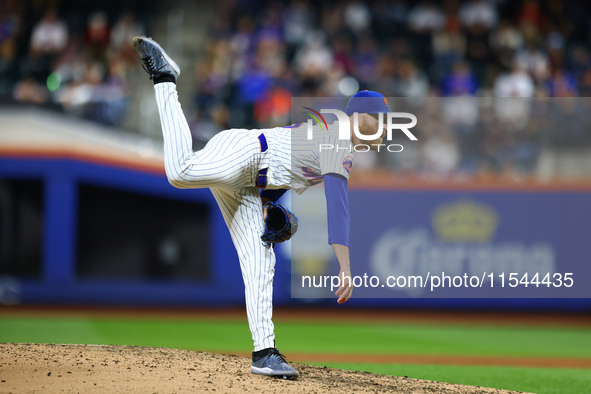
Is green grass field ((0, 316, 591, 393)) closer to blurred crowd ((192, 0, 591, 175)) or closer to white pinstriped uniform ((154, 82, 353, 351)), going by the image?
white pinstriped uniform ((154, 82, 353, 351))

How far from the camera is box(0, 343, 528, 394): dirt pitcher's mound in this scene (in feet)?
11.4

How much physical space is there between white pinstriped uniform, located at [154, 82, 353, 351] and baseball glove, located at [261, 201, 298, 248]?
0.32ft

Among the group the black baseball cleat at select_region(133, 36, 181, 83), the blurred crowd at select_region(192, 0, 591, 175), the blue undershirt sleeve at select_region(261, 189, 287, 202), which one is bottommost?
the blue undershirt sleeve at select_region(261, 189, 287, 202)

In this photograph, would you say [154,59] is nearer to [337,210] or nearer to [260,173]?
[260,173]

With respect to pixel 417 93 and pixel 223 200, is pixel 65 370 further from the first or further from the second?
pixel 417 93

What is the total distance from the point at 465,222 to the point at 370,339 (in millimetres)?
2432

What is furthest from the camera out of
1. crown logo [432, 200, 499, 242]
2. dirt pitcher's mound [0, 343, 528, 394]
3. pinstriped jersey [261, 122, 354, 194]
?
crown logo [432, 200, 499, 242]

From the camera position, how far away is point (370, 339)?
296 inches

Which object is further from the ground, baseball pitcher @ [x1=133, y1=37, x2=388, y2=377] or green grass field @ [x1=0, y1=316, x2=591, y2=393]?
baseball pitcher @ [x1=133, y1=37, x2=388, y2=377]

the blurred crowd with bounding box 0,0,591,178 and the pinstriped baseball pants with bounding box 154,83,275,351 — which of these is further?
the blurred crowd with bounding box 0,0,591,178

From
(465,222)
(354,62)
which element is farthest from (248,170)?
(354,62)

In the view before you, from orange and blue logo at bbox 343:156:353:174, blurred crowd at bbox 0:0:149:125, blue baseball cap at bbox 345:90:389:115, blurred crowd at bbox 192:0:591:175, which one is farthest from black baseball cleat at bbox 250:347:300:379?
blurred crowd at bbox 0:0:149:125

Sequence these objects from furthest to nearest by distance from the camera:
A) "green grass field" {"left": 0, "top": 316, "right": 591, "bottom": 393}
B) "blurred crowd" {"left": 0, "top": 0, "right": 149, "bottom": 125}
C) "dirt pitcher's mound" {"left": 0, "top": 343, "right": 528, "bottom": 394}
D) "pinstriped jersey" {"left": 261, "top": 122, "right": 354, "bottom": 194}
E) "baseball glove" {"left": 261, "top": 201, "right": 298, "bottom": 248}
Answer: "blurred crowd" {"left": 0, "top": 0, "right": 149, "bottom": 125} → "green grass field" {"left": 0, "top": 316, "right": 591, "bottom": 393} → "baseball glove" {"left": 261, "top": 201, "right": 298, "bottom": 248} → "pinstriped jersey" {"left": 261, "top": 122, "right": 354, "bottom": 194} → "dirt pitcher's mound" {"left": 0, "top": 343, "right": 528, "bottom": 394}

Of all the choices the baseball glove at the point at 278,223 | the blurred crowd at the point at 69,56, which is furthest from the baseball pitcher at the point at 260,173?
the blurred crowd at the point at 69,56
